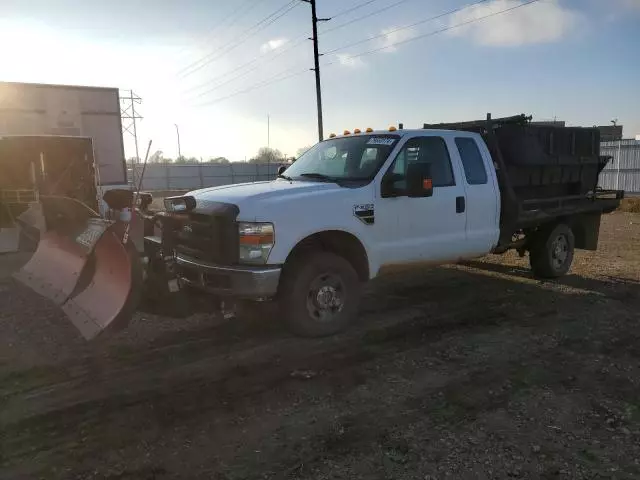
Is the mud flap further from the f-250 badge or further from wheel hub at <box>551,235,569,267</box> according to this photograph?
wheel hub at <box>551,235,569,267</box>

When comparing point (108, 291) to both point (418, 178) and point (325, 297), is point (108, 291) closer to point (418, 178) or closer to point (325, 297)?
point (325, 297)

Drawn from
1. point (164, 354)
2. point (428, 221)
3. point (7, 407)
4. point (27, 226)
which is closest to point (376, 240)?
point (428, 221)

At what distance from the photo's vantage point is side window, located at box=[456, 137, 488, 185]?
6012 millimetres

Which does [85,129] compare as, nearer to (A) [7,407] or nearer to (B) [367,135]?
(B) [367,135]

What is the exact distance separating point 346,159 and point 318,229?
1.25 metres

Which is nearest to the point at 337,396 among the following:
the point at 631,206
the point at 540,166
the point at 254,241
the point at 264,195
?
the point at 254,241

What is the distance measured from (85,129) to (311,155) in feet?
28.6

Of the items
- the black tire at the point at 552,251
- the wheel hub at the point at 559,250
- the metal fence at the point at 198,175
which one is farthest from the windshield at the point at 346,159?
the metal fence at the point at 198,175

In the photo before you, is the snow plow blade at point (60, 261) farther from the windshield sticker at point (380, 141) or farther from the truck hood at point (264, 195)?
the windshield sticker at point (380, 141)

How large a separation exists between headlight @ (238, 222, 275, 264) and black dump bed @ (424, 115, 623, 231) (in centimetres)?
338

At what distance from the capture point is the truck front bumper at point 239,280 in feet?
14.6

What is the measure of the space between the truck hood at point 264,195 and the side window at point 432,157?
0.87m

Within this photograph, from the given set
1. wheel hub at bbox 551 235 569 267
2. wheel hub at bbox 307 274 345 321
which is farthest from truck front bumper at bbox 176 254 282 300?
wheel hub at bbox 551 235 569 267

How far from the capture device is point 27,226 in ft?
25.0
